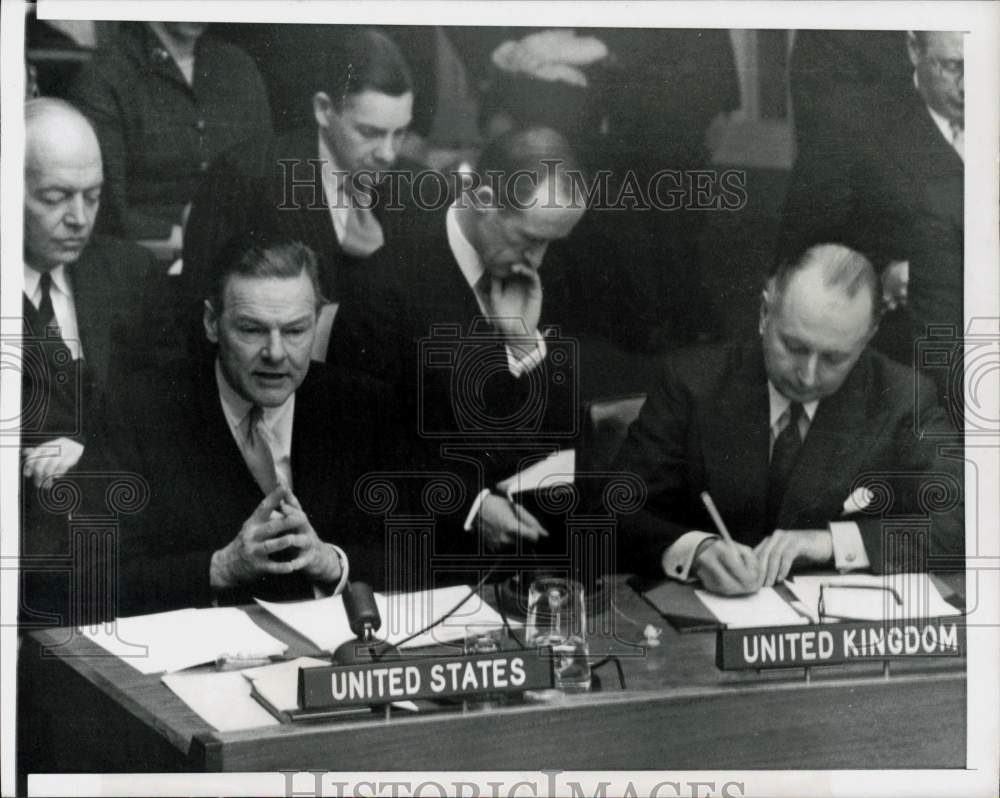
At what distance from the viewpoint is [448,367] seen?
300 cm

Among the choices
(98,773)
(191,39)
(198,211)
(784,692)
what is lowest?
(98,773)

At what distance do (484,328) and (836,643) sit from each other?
1197 millimetres

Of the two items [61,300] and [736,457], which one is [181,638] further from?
[736,457]

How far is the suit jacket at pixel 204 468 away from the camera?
299cm

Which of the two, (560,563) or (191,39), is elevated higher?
(191,39)

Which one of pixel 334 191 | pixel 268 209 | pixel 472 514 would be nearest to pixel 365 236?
pixel 334 191

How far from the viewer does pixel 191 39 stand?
9.78 feet

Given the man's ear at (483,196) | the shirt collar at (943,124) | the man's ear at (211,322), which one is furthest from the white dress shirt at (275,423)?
the shirt collar at (943,124)

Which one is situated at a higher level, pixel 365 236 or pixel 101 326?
pixel 365 236

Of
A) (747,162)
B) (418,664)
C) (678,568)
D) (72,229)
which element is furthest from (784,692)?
(72,229)

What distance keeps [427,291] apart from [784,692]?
4.44 feet

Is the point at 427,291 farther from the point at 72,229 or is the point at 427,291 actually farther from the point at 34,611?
the point at 34,611

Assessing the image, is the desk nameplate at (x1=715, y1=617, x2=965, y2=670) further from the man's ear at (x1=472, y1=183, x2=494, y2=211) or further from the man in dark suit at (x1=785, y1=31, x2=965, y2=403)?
the man's ear at (x1=472, y1=183, x2=494, y2=211)

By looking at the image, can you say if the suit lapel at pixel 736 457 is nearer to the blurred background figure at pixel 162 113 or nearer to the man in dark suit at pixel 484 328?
the man in dark suit at pixel 484 328
